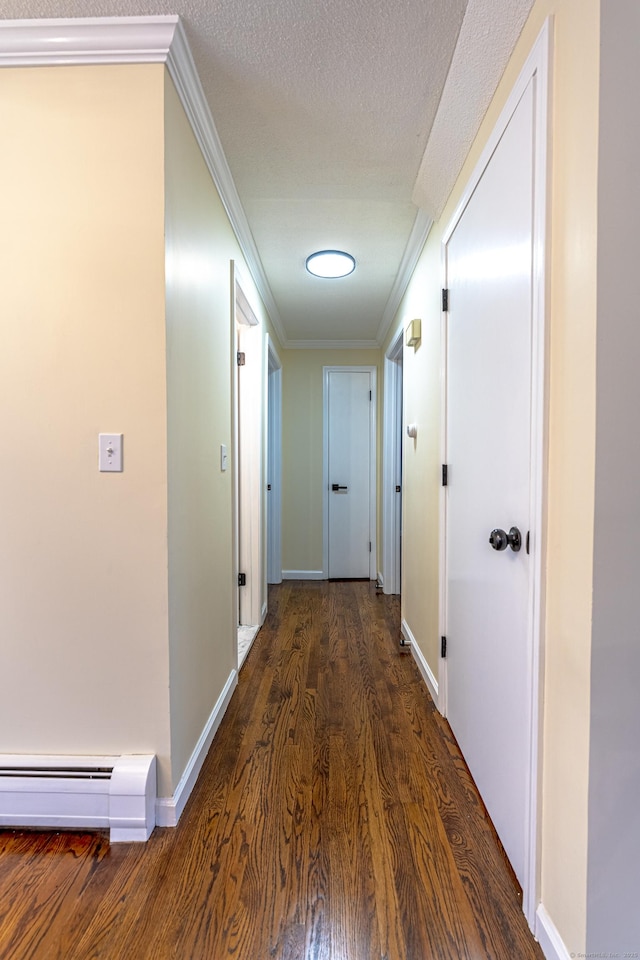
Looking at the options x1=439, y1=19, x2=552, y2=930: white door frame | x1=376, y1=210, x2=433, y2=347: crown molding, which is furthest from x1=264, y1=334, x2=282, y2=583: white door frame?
x1=439, y1=19, x2=552, y2=930: white door frame

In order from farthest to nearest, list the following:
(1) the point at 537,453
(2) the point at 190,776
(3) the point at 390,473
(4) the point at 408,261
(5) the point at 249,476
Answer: (3) the point at 390,473 < (5) the point at 249,476 < (4) the point at 408,261 < (2) the point at 190,776 < (1) the point at 537,453

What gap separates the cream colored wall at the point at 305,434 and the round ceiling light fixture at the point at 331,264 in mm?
1447

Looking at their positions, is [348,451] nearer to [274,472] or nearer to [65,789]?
[274,472]

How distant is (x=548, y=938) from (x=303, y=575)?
347 centimetres

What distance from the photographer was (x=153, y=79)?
1301 mm

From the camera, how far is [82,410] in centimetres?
135

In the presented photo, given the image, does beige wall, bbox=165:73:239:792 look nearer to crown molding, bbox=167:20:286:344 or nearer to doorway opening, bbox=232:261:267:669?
crown molding, bbox=167:20:286:344

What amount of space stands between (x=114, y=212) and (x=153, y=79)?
15.3 inches

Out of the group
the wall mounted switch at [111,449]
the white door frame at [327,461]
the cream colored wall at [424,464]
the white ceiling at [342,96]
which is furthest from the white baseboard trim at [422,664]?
the white ceiling at [342,96]

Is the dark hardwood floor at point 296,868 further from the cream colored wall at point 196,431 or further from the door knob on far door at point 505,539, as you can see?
the door knob on far door at point 505,539

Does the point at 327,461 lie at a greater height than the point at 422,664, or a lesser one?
greater

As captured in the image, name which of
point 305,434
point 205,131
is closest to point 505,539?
point 205,131

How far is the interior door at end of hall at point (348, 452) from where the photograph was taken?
4.33 metres

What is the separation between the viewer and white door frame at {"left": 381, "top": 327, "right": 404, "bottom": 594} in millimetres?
3799
